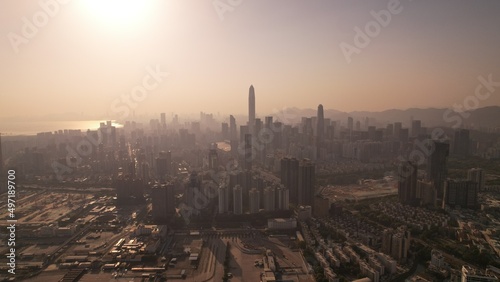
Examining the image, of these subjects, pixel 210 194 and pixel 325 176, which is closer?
pixel 210 194

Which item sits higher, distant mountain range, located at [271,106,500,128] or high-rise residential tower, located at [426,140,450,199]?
distant mountain range, located at [271,106,500,128]

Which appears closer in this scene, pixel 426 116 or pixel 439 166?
pixel 439 166

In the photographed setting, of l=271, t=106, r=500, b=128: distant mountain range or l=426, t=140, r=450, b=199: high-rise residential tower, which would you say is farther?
l=271, t=106, r=500, b=128: distant mountain range

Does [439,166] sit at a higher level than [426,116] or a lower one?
lower

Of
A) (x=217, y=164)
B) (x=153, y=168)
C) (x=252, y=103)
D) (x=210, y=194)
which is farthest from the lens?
(x=252, y=103)

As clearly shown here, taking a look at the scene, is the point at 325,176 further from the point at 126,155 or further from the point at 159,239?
the point at 126,155

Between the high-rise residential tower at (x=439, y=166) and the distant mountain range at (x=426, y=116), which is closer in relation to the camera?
the high-rise residential tower at (x=439, y=166)

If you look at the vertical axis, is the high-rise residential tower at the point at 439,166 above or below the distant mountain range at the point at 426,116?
below

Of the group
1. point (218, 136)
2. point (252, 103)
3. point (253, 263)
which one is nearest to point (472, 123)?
point (252, 103)
